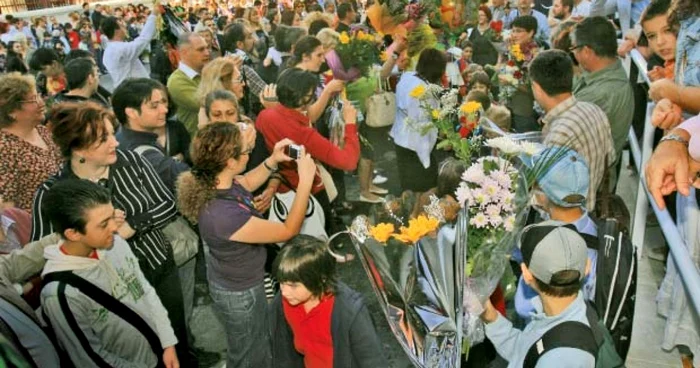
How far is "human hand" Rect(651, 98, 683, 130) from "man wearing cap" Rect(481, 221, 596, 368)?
1.87ft

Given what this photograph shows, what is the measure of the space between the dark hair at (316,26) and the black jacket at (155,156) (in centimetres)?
387

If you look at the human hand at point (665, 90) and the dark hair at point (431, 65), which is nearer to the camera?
the human hand at point (665, 90)

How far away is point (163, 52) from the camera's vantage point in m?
7.81

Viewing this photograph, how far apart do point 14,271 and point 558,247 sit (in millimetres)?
2349

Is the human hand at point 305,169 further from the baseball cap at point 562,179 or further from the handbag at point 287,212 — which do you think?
the baseball cap at point 562,179

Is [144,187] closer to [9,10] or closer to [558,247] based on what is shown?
[558,247]

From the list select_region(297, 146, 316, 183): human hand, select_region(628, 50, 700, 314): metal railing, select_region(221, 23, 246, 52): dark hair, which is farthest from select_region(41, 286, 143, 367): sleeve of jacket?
select_region(221, 23, 246, 52): dark hair

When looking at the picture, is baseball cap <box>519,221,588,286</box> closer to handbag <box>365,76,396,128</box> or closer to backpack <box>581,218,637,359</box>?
backpack <box>581,218,637,359</box>

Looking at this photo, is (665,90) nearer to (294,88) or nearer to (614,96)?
(614,96)

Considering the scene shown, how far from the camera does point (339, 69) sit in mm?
5773


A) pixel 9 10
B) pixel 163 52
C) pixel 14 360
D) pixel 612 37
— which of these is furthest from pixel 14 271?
pixel 9 10

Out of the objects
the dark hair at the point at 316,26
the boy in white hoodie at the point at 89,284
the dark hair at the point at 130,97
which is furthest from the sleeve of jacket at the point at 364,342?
the dark hair at the point at 316,26

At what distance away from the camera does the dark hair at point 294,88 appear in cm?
404

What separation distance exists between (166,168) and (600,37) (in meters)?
2.83
